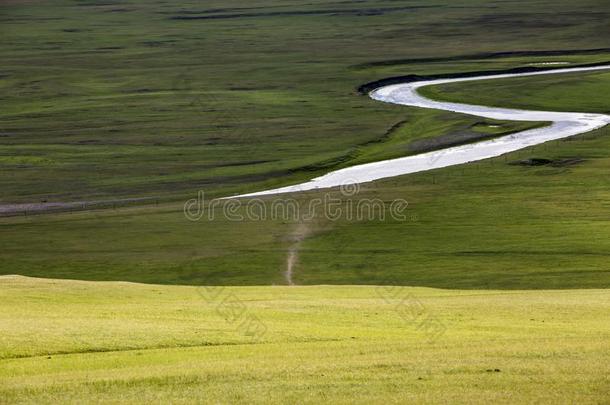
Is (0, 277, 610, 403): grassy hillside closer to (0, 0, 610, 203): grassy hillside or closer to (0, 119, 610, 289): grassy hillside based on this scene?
(0, 119, 610, 289): grassy hillside

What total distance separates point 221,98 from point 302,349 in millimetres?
96126

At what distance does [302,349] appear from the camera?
29.1m

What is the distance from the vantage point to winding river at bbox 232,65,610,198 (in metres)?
83.6

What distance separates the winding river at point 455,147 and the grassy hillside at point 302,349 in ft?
132

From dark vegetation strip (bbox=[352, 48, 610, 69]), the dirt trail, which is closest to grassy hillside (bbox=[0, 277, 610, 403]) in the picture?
the dirt trail

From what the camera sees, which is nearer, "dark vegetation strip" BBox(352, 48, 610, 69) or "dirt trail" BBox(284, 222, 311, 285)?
"dirt trail" BBox(284, 222, 311, 285)

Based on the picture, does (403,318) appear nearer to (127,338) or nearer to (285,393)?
(127,338)

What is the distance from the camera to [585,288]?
50.0 metres

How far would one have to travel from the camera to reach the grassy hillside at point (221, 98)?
86.6m

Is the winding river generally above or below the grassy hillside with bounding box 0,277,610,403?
below

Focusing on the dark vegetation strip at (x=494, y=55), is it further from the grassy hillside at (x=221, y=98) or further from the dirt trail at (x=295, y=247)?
the dirt trail at (x=295, y=247)

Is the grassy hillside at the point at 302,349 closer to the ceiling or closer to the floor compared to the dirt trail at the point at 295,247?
closer to the ceiling

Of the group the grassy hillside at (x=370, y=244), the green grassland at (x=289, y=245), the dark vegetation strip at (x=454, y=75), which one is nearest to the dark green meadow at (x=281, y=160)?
the grassy hillside at (x=370, y=244)

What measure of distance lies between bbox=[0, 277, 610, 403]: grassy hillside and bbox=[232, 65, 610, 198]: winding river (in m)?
40.3
